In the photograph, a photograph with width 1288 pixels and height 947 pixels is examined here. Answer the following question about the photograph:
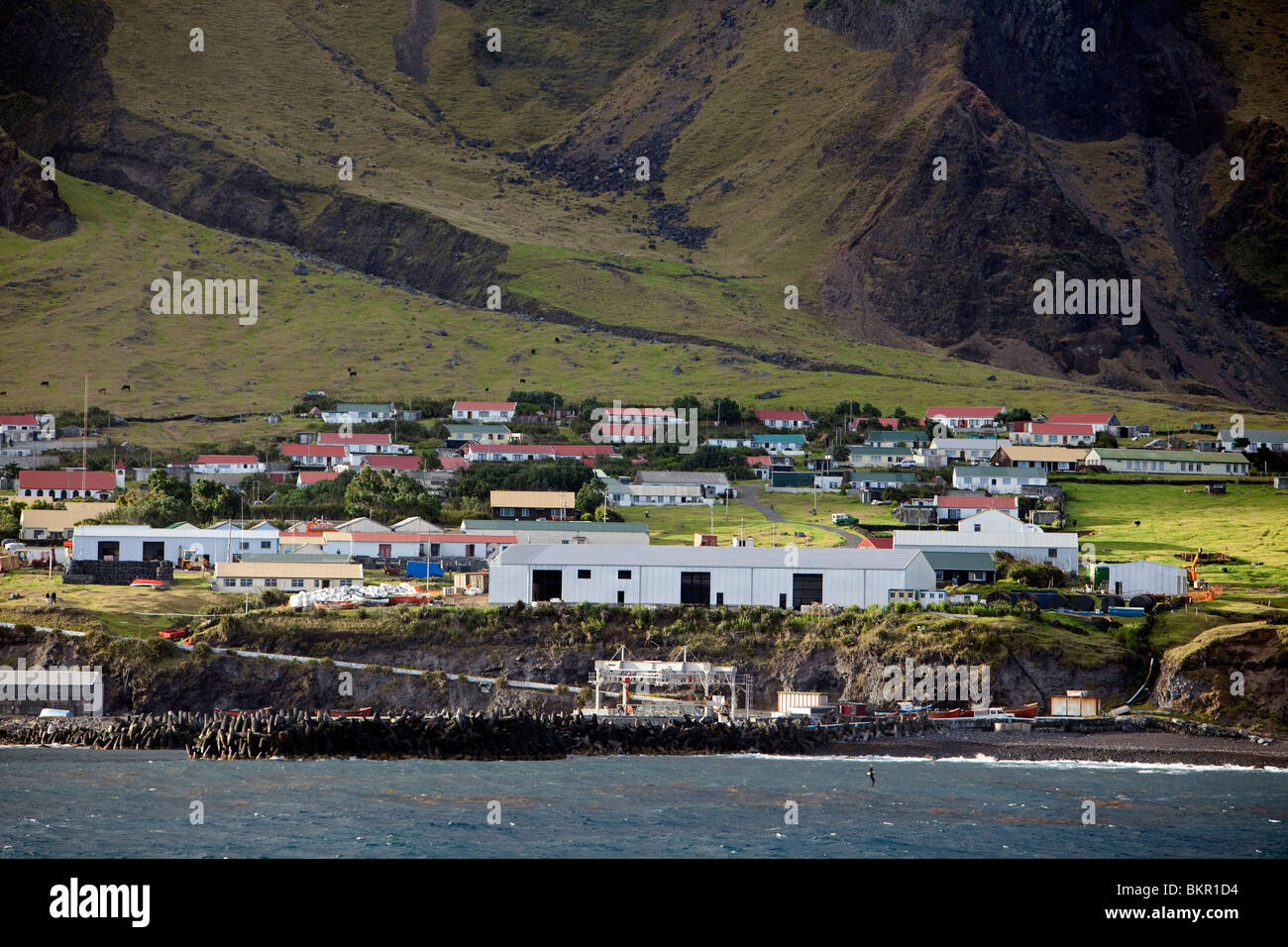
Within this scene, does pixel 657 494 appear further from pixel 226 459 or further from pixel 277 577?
pixel 277 577

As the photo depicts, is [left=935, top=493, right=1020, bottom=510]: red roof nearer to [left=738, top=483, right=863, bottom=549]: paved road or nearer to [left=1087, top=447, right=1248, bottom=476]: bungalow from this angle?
[left=738, top=483, right=863, bottom=549]: paved road

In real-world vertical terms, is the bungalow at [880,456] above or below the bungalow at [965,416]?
below

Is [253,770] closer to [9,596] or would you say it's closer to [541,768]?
[541,768]

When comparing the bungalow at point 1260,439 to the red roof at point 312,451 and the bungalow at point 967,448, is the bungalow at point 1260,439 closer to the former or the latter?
the bungalow at point 967,448

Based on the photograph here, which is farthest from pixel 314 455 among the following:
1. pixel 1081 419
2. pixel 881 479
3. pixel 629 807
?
pixel 629 807

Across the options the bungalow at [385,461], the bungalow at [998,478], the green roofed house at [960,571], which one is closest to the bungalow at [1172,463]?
the bungalow at [998,478]

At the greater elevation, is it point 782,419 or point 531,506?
point 782,419
